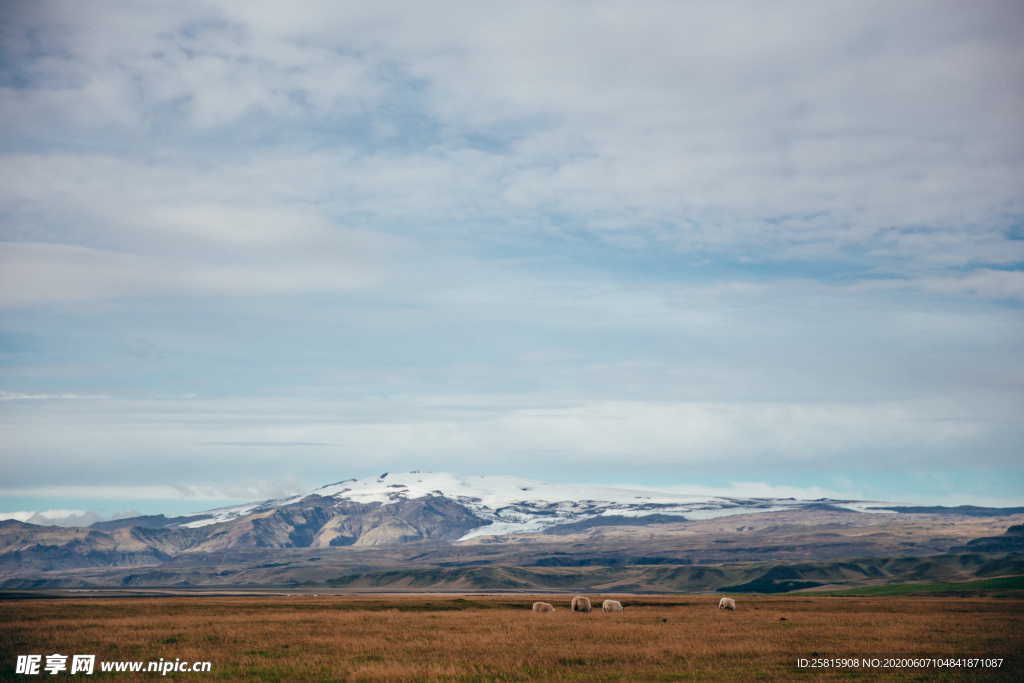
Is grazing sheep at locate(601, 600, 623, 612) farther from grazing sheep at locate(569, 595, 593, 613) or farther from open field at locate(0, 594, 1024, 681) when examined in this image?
open field at locate(0, 594, 1024, 681)

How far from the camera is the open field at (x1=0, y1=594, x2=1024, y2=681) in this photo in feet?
120

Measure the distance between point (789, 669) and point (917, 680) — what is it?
16.6ft

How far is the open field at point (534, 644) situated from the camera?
3662 cm

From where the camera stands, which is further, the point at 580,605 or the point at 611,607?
the point at 611,607

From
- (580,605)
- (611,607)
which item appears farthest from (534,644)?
(611,607)

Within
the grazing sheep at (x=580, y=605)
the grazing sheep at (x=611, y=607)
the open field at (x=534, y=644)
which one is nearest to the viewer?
the open field at (x=534, y=644)

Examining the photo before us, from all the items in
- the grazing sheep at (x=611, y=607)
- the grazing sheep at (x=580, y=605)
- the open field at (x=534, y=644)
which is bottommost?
the grazing sheep at (x=611, y=607)

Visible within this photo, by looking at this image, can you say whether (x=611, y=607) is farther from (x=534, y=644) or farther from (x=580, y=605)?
(x=534, y=644)

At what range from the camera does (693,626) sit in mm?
59656

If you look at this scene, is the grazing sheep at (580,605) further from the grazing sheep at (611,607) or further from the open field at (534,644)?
the open field at (534,644)

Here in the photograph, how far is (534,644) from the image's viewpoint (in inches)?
1833

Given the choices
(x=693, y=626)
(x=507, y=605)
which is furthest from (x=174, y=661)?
(x=507, y=605)

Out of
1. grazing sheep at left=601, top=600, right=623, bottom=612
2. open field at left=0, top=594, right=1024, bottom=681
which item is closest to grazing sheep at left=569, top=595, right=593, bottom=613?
grazing sheep at left=601, top=600, right=623, bottom=612

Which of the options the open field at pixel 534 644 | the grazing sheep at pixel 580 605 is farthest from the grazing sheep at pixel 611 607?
the open field at pixel 534 644
